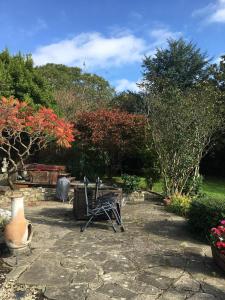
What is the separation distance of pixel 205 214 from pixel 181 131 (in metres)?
3.86

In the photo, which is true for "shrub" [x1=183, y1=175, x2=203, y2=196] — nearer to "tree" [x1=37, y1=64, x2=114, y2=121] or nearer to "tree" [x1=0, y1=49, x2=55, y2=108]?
"tree" [x1=0, y1=49, x2=55, y2=108]

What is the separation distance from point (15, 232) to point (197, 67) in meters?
17.4

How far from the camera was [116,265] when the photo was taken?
465 centimetres

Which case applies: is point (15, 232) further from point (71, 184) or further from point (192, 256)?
point (71, 184)

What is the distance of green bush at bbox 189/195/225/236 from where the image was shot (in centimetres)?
575

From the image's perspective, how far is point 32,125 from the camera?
8.48m

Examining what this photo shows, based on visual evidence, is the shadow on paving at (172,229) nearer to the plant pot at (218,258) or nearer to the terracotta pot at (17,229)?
the plant pot at (218,258)

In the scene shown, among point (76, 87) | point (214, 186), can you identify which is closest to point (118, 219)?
point (214, 186)

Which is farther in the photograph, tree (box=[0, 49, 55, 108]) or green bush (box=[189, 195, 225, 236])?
tree (box=[0, 49, 55, 108])

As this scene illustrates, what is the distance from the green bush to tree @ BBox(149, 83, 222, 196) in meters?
3.32

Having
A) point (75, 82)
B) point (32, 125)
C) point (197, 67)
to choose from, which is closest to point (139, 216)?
point (32, 125)

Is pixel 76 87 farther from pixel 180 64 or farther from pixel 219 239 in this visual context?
pixel 219 239

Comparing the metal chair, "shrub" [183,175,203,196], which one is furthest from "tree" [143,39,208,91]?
the metal chair

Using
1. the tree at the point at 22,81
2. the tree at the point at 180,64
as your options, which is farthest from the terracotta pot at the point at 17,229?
the tree at the point at 180,64
